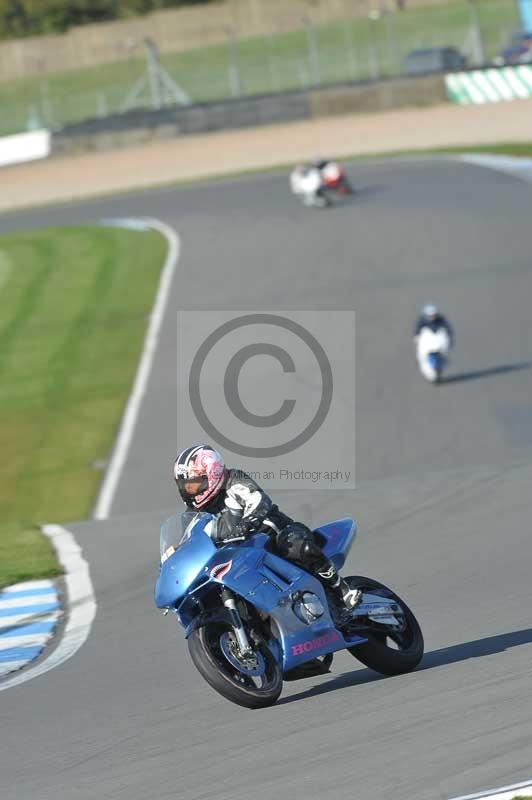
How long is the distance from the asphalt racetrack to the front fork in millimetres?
351

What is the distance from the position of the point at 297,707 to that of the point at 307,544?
2.81 feet

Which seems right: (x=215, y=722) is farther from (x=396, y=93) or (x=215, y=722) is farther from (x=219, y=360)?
(x=396, y=93)

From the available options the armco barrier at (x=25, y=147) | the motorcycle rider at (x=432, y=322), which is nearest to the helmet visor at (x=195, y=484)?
the motorcycle rider at (x=432, y=322)

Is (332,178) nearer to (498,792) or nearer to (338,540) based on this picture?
(338,540)


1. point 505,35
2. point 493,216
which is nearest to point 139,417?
point 493,216

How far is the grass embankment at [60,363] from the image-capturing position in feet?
61.5

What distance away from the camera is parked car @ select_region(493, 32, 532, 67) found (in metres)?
48.7

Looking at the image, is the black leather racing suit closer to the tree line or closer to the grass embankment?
the grass embankment

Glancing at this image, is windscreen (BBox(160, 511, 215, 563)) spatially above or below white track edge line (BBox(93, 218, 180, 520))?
above

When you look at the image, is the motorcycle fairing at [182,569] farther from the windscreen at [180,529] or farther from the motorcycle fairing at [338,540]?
the motorcycle fairing at [338,540]

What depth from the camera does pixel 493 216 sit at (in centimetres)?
3219

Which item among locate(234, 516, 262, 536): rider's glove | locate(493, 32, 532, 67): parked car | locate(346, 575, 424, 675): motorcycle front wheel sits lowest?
locate(493, 32, 532, 67): parked car

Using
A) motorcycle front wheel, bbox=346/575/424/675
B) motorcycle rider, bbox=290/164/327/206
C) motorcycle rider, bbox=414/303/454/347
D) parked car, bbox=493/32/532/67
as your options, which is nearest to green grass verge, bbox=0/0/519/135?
parked car, bbox=493/32/532/67

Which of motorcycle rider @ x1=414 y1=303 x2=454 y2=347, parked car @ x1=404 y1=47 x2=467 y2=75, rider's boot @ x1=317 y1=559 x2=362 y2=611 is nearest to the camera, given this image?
rider's boot @ x1=317 y1=559 x2=362 y2=611
